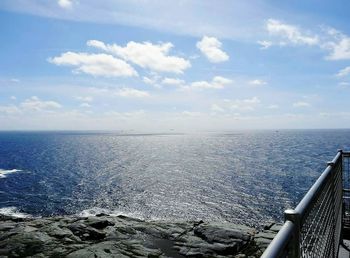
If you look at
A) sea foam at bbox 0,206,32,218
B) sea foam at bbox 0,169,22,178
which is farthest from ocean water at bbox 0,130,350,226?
sea foam at bbox 0,169,22,178

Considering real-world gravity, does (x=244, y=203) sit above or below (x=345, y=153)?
below

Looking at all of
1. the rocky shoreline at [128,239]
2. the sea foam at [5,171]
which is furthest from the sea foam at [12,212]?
the sea foam at [5,171]

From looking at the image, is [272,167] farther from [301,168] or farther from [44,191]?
[44,191]

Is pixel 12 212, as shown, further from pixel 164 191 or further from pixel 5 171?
pixel 5 171

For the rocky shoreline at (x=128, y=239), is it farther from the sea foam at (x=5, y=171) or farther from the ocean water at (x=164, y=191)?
the sea foam at (x=5, y=171)

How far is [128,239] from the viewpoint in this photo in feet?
94.7

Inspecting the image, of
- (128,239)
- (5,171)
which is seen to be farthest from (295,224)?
(5,171)

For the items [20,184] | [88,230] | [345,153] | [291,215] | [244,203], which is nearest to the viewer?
[291,215]

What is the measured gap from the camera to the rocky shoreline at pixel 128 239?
84.3 ft

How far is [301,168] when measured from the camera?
3957 inches

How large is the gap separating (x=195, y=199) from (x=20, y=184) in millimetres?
47065

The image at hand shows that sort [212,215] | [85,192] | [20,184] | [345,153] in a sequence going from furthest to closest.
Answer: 1. [20,184]
2. [85,192]
3. [212,215]
4. [345,153]

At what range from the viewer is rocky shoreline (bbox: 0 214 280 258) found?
25.7 metres

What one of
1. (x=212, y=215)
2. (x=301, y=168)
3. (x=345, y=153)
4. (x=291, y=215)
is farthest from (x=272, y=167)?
(x=291, y=215)
